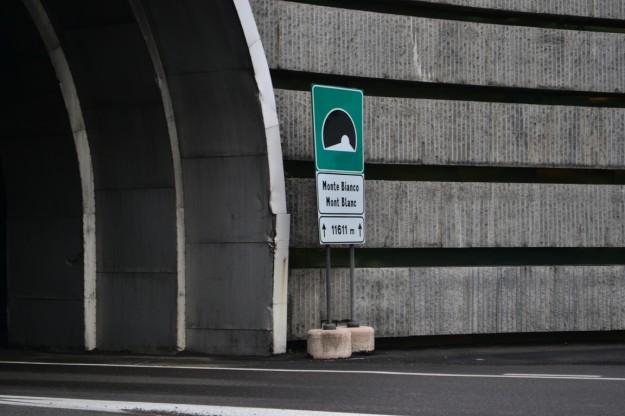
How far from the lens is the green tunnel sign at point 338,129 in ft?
46.9

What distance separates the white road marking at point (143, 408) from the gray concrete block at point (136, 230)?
5279 mm

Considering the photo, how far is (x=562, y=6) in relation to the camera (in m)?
17.3

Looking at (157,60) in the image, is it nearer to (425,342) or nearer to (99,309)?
(99,309)

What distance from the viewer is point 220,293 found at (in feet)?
48.5

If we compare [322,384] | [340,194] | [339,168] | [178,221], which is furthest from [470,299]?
[322,384]

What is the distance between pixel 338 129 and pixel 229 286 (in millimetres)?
2188

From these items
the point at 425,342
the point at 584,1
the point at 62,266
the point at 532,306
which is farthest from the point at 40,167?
the point at 584,1

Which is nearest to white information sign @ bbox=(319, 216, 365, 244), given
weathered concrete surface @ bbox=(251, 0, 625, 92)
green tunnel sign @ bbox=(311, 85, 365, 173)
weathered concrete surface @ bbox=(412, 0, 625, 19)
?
green tunnel sign @ bbox=(311, 85, 365, 173)

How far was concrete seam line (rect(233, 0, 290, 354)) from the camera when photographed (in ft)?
45.4

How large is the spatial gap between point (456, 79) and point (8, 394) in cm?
806

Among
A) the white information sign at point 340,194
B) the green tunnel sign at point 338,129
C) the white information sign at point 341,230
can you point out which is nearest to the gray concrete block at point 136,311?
the white information sign at point 341,230

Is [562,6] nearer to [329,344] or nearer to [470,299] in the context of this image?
[470,299]

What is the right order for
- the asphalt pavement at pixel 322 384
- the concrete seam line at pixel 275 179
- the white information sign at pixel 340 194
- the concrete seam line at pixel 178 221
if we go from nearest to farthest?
the asphalt pavement at pixel 322 384
the concrete seam line at pixel 275 179
the white information sign at pixel 340 194
the concrete seam line at pixel 178 221

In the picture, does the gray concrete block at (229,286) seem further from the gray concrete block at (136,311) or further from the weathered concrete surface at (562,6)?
the weathered concrete surface at (562,6)
